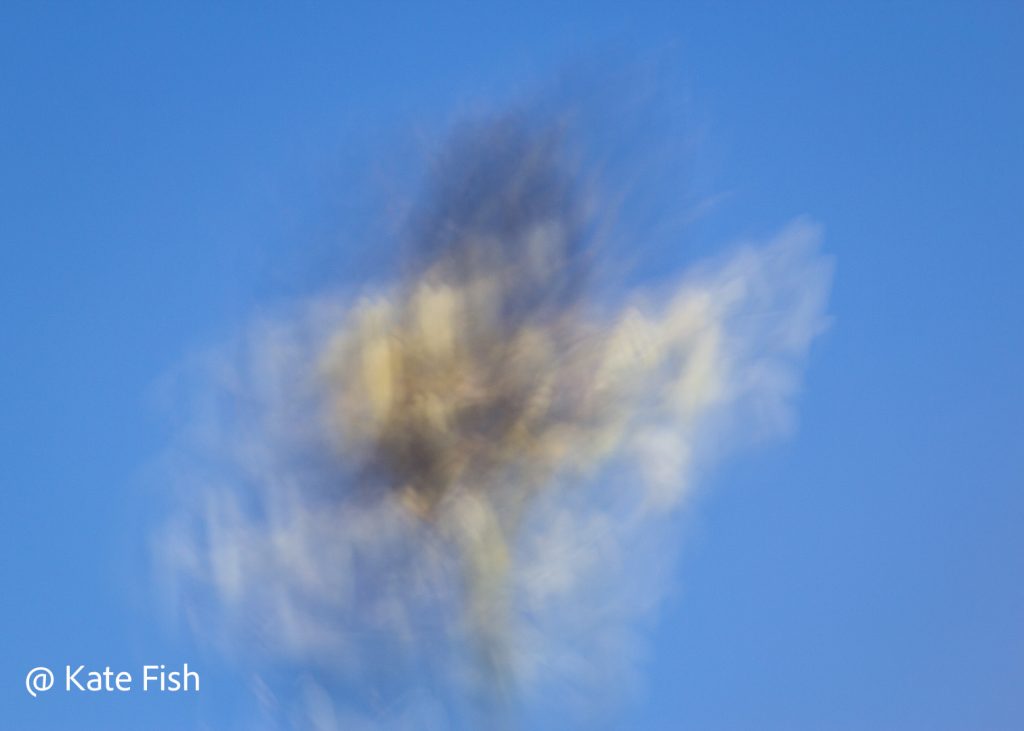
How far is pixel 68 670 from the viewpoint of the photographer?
15.3 metres

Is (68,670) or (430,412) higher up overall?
(430,412)

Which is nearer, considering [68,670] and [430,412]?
[68,670]

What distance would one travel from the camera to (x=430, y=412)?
894 inches

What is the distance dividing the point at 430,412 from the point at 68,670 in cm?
1222
